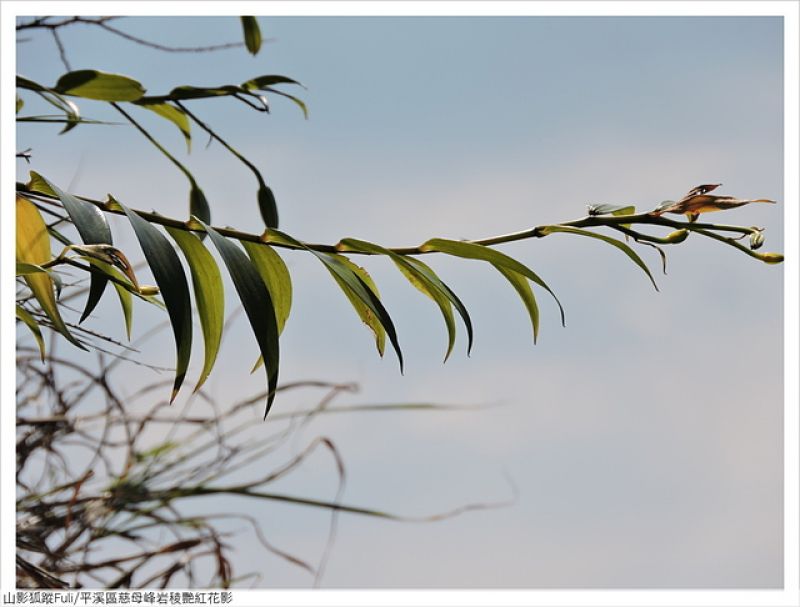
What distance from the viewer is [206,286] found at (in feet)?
0.99

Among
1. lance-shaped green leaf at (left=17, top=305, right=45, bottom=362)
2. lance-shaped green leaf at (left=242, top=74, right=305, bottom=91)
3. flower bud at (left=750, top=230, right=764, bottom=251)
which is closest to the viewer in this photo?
flower bud at (left=750, top=230, right=764, bottom=251)

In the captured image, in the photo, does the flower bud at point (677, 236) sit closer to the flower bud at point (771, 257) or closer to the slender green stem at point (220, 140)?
the flower bud at point (771, 257)

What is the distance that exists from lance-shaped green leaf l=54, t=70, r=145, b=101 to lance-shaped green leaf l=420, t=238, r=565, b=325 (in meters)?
0.21

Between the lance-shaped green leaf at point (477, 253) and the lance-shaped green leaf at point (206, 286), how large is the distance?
0.07 metres

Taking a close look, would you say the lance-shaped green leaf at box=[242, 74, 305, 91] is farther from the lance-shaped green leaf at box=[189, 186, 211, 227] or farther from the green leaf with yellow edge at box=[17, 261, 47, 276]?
the green leaf with yellow edge at box=[17, 261, 47, 276]

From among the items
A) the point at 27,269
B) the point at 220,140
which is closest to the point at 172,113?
the point at 220,140

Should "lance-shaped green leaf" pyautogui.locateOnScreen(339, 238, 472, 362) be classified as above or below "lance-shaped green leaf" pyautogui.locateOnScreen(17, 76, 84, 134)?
below

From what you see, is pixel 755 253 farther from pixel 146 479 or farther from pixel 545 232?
pixel 146 479

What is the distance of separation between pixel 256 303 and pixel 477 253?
76mm

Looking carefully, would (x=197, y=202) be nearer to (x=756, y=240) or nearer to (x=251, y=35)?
(x=251, y=35)

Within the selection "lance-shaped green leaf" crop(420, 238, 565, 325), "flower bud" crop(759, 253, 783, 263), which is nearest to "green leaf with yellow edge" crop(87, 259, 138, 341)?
"lance-shaped green leaf" crop(420, 238, 565, 325)

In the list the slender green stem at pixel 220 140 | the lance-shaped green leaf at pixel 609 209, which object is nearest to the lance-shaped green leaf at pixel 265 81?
the slender green stem at pixel 220 140

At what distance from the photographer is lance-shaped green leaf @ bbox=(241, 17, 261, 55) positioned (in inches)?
21.9

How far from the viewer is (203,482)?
0.90m
